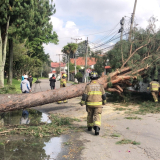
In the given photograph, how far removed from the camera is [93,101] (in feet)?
17.1

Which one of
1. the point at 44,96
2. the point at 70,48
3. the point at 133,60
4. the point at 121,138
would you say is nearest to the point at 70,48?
the point at 70,48

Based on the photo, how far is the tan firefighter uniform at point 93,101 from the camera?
518 cm

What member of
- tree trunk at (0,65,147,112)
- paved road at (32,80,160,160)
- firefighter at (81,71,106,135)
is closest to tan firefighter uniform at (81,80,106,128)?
firefighter at (81,71,106,135)

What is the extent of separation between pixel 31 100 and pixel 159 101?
279 inches

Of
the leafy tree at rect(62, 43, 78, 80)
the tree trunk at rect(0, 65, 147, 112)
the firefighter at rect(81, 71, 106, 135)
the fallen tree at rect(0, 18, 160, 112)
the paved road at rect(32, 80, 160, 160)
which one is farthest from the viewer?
the leafy tree at rect(62, 43, 78, 80)

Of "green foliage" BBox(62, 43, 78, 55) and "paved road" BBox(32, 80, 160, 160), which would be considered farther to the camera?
"green foliage" BBox(62, 43, 78, 55)

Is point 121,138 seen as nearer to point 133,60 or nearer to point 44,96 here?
point 44,96

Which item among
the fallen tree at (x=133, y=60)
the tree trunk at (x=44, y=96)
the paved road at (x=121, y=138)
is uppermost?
the fallen tree at (x=133, y=60)

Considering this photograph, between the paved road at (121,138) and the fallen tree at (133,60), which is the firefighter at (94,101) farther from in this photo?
the fallen tree at (133,60)

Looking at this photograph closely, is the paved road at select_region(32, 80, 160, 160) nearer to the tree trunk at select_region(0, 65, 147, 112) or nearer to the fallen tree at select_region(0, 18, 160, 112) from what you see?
the tree trunk at select_region(0, 65, 147, 112)

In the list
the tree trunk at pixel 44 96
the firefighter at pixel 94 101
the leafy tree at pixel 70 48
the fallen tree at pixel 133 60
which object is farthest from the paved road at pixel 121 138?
the leafy tree at pixel 70 48

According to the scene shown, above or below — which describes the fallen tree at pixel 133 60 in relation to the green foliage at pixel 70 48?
below

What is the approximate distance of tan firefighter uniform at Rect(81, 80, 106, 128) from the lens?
5180mm

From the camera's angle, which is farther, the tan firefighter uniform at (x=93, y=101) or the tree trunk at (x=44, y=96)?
the tree trunk at (x=44, y=96)
